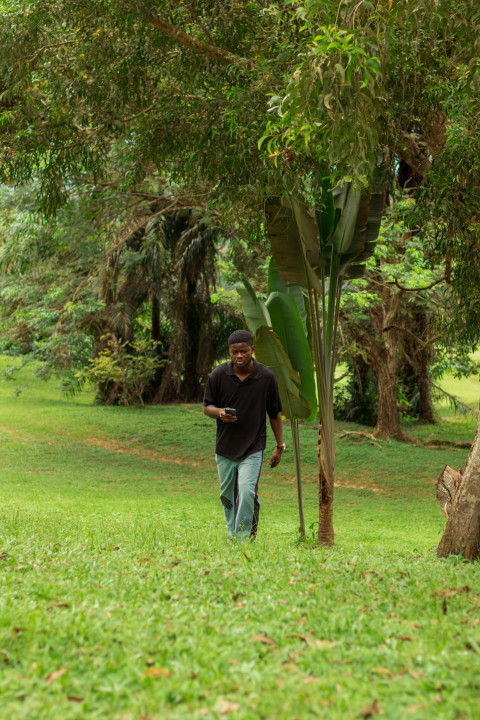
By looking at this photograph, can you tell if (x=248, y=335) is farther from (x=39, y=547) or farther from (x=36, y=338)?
(x=36, y=338)

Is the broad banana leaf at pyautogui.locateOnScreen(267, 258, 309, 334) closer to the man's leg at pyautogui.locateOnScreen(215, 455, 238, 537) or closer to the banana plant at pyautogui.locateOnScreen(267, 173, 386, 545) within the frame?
the banana plant at pyautogui.locateOnScreen(267, 173, 386, 545)

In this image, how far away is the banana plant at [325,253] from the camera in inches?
287

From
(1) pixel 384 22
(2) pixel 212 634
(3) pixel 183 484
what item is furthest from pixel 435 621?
(3) pixel 183 484

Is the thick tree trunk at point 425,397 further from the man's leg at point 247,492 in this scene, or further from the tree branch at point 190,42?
the man's leg at point 247,492

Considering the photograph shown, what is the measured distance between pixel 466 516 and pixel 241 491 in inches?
79.3

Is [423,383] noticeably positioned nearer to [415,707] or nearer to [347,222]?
[347,222]

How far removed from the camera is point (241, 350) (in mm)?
6895

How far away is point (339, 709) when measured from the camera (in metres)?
3.04

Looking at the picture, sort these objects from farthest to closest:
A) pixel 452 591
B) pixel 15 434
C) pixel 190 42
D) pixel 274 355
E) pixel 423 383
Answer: pixel 423 383 → pixel 15 434 → pixel 190 42 → pixel 274 355 → pixel 452 591

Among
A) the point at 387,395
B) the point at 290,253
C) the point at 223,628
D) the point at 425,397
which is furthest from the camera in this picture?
the point at 425,397

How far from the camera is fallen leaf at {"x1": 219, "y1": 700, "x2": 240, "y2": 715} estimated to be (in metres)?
3.04

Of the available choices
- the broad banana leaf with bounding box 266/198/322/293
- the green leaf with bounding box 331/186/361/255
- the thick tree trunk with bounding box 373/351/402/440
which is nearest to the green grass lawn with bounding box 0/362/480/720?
the broad banana leaf with bounding box 266/198/322/293

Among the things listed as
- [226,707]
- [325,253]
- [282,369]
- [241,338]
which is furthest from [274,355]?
[226,707]

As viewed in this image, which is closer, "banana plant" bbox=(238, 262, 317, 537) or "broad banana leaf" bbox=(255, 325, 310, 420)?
"broad banana leaf" bbox=(255, 325, 310, 420)
